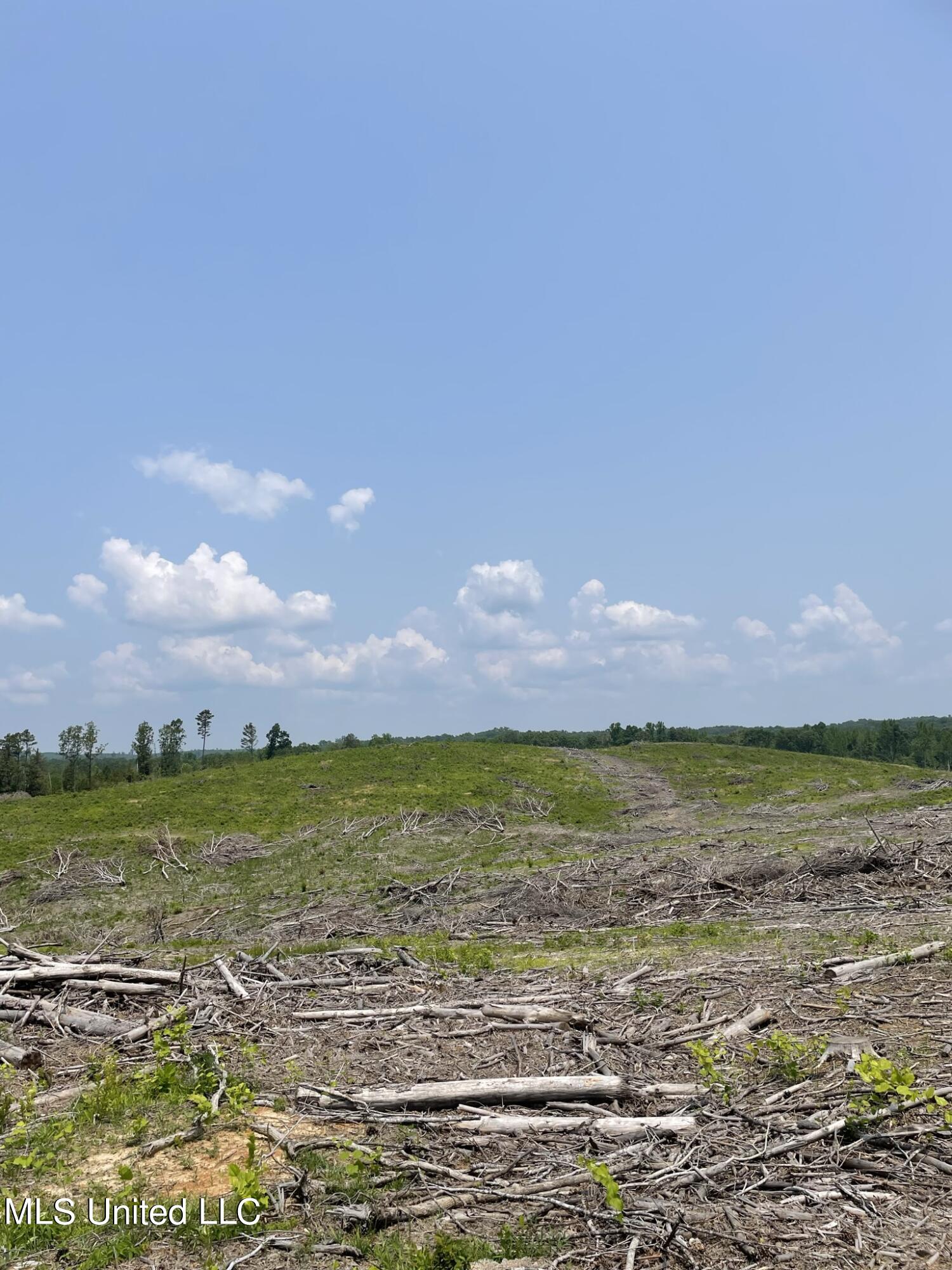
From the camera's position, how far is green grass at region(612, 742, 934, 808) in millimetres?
40125

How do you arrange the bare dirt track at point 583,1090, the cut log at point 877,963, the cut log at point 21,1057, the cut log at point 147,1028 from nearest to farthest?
the bare dirt track at point 583,1090
the cut log at point 21,1057
the cut log at point 147,1028
the cut log at point 877,963

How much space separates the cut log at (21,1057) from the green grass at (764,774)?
3376 cm

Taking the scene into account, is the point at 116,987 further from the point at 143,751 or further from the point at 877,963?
the point at 143,751

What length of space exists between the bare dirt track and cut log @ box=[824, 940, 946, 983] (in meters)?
0.05

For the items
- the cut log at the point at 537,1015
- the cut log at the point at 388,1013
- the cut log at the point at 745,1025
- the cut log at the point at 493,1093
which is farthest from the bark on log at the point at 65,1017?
the cut log at the point at 745,1025

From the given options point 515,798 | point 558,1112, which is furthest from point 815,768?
point 558,1112

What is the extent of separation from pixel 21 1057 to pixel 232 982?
281cm

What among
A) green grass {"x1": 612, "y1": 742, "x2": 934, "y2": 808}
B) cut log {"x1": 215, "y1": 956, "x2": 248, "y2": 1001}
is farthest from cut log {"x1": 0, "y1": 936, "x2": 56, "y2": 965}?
green grass {"x1": 612, "y1": 742, "x2": 934, "y2": 808}

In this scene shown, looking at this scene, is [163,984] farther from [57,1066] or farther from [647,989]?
[647,989]

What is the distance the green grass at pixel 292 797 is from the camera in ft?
119

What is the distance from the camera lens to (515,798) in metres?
43.3

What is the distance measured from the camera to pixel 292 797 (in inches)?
1732

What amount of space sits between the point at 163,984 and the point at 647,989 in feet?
23.3

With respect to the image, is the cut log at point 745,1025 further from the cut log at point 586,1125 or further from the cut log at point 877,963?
the cut log at point 586,1125
